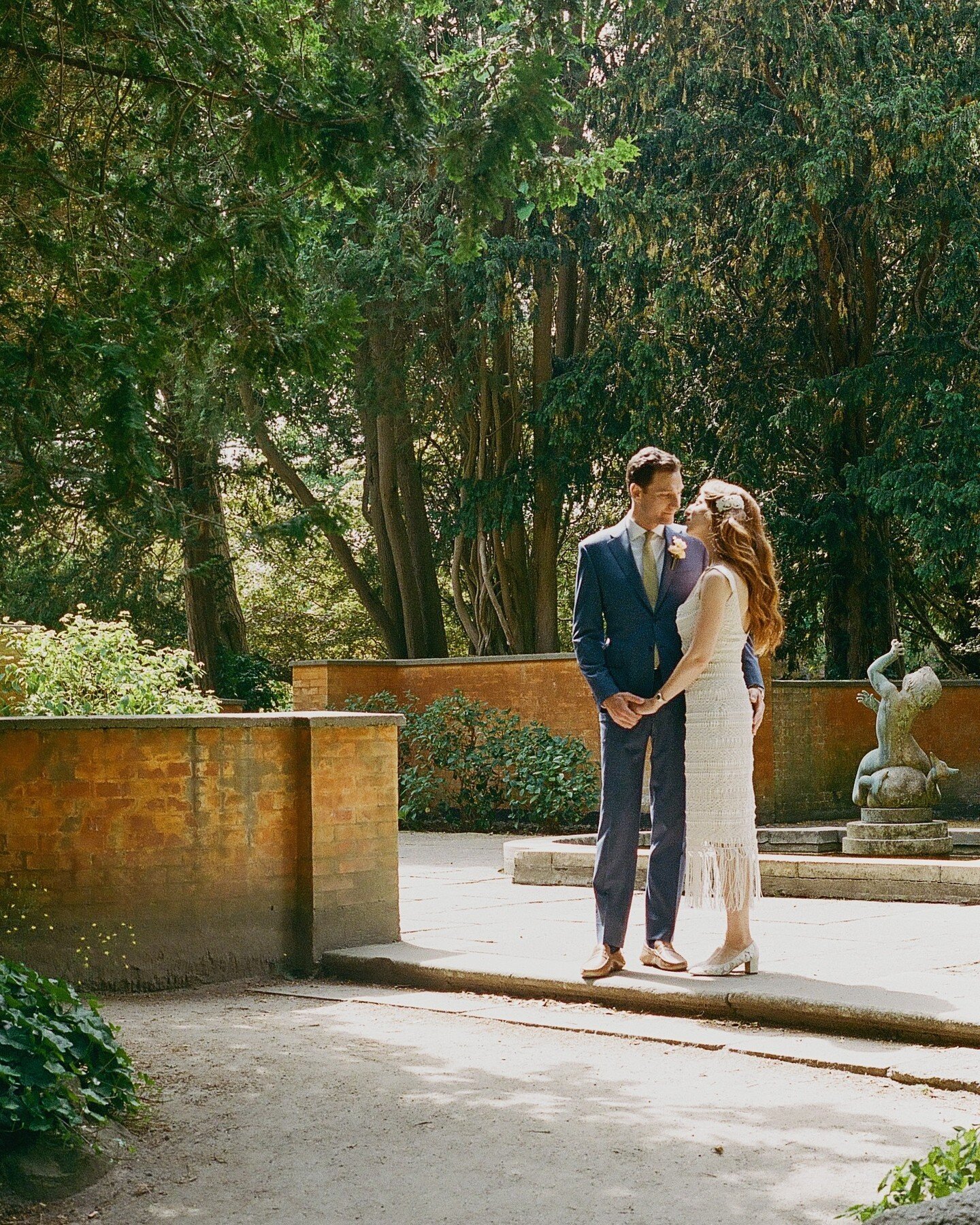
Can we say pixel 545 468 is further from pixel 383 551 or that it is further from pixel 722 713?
pixel 722 713

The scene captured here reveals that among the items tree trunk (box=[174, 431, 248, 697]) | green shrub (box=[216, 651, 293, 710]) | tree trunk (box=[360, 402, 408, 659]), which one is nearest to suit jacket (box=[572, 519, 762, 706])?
tree trunk (box=[360, 402, 408, 659])

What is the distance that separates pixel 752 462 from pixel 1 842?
A: 14514 mm

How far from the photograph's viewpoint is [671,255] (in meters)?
18.9

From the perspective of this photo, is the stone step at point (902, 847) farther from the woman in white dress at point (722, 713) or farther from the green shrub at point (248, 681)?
the green shrub at point (248, 681)

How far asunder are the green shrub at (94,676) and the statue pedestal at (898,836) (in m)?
5.15

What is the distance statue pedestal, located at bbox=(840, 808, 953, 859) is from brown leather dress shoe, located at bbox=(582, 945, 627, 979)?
5607 mm

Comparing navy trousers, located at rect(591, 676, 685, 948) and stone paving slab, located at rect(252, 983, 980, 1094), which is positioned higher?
navy trousers, located at rect(591, 676, 685, 948)

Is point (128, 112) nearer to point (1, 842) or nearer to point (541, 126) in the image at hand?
point (541, 126)

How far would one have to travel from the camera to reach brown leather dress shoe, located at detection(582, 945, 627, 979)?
20.8 ft

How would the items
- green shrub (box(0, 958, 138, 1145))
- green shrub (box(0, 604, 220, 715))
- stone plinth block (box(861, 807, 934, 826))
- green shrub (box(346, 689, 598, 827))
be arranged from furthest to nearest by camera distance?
green shrub (box(346, 689, 598, 827)) → stone plinth block (box(861, 807, 934, 826)) → green shrub (box(0, 604, 220, 715)) → green shrub (box(0, 958, 138, 1145))

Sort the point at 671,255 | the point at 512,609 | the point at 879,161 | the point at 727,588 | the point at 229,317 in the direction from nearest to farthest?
the point at 727,588, the point at 229,317, the point at 879,161, the point at 671,255, the point at 512,609

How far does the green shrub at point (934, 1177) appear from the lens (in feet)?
9.78

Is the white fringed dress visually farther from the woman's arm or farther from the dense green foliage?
the dense green foliage

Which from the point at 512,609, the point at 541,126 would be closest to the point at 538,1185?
the point at 541,126
